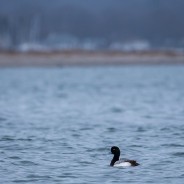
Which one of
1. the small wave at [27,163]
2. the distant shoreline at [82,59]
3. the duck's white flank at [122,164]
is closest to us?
the duck's white flank at [122,164]

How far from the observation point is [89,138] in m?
19.4

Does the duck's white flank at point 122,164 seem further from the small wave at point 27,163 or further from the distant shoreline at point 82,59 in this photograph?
the distant shoreline at point 82,59

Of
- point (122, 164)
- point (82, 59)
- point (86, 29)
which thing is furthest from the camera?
point (86, 29)

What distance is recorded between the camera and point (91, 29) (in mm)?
176250

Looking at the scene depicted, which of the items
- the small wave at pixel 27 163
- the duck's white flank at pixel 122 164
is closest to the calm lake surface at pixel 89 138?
the small wave at pixel 27 163

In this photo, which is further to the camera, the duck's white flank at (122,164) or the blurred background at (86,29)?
the blurred background at (86,29)

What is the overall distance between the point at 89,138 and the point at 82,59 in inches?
2233

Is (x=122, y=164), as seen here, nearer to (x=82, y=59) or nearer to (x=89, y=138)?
(x=89, y=138)

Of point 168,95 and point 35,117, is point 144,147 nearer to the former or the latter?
point 35,117

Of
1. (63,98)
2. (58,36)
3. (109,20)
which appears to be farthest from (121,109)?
(109,20)

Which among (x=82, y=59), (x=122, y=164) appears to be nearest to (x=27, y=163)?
(x=122, y=164)

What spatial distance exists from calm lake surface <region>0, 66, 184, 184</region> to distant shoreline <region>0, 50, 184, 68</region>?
37497 mm

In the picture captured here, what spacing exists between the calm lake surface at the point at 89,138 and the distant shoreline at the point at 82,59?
123 feet

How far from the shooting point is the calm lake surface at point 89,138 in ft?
48.5
